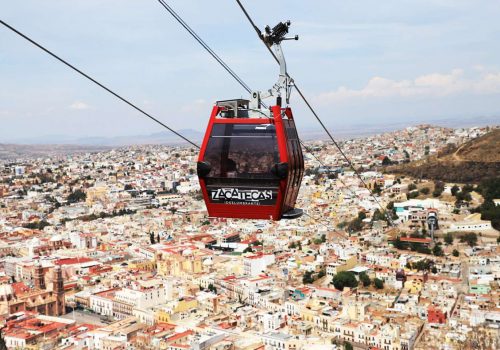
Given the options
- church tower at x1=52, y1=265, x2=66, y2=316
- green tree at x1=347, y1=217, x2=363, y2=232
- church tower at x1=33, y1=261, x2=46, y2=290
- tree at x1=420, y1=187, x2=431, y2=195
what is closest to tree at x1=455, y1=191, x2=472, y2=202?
tree at x1=420, y1=187, x2=431, y2=195

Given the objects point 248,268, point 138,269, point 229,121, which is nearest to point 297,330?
point 248,268

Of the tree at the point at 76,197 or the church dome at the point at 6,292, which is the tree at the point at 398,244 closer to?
the church dome at the point at 6,292

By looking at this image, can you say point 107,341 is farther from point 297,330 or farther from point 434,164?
point 434,164

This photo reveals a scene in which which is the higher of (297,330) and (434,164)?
(434,164)

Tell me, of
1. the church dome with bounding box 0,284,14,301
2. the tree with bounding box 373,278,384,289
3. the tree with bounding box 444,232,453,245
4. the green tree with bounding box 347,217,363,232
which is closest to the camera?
the church dome with bounding box 0,284,14,301

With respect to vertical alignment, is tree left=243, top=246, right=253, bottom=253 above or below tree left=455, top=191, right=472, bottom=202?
below

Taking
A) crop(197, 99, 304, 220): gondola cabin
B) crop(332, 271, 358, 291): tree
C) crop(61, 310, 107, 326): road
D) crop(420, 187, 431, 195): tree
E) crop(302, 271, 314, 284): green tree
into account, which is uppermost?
crop(197, 99, 304, 220): gondola cabin

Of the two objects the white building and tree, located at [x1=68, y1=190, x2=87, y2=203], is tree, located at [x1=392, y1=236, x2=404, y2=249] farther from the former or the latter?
tree, located at [x1=68, y1=190, x2=87, y2=203]
